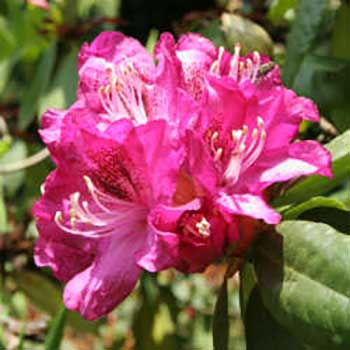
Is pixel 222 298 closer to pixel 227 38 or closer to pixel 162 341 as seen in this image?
pixel 227 38

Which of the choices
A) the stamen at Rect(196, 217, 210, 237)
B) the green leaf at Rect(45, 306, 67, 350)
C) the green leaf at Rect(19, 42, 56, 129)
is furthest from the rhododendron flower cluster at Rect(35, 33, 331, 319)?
the green leaf at Rect(19, 42, 56, 129)

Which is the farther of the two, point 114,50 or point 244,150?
point 114,50

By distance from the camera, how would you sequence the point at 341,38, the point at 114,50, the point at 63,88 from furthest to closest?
the point at 63,88 → the point at 341,38 → the point at 114,50

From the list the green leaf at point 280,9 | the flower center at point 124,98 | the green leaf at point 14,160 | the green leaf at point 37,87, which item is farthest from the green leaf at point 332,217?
the green leaf at point 14,160

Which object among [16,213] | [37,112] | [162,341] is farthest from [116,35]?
[16,213]

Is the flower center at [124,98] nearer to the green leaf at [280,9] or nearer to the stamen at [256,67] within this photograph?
the stamen at [256,67]

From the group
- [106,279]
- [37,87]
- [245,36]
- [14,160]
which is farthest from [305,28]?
[14,160]

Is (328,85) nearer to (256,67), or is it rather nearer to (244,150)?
(256,67)
